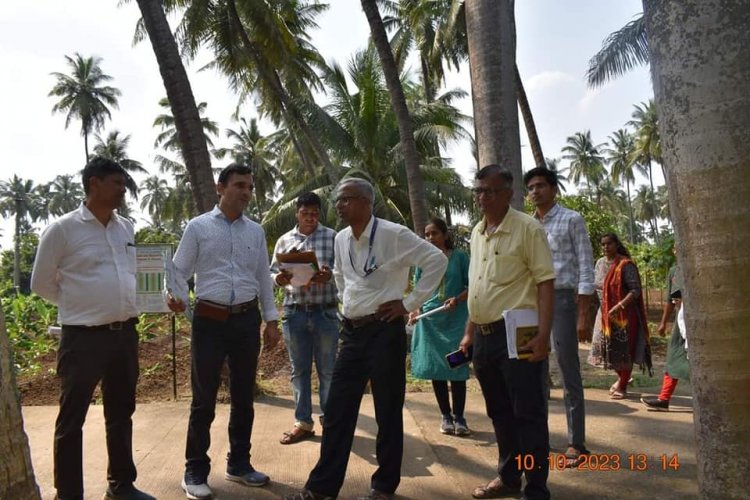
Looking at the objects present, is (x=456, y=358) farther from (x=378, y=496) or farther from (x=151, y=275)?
(x=151, y=275)

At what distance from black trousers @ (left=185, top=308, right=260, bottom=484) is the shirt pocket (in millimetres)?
1610

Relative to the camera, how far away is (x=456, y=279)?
5012 mm

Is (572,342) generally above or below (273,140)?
below

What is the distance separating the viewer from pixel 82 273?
3.39 m

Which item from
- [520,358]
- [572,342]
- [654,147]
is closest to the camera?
[520,358]

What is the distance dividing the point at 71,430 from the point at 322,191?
1556cm

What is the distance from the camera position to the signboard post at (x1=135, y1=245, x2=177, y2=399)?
366cm

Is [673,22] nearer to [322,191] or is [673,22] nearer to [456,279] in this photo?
[456,279]

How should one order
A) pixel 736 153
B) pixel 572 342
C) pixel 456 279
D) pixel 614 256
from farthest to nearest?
pixel 614 256 → pixel 456 279 → pixel 572 342 → pixel 736 153

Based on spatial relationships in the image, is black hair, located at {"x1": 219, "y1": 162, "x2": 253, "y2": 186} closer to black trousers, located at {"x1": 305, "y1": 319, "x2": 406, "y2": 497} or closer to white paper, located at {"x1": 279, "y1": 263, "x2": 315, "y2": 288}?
white paper, located at {"x1": 279, "y1": 263, "x2": 315, "y2": 288}

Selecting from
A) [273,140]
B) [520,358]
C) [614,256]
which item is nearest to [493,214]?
[520,358]

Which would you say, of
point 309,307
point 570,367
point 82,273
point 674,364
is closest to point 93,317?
point 82,273

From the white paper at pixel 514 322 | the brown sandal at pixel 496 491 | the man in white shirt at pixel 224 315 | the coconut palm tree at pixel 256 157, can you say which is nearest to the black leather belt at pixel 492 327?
the white paper at pixel 514 322

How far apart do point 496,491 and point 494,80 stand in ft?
13.4
